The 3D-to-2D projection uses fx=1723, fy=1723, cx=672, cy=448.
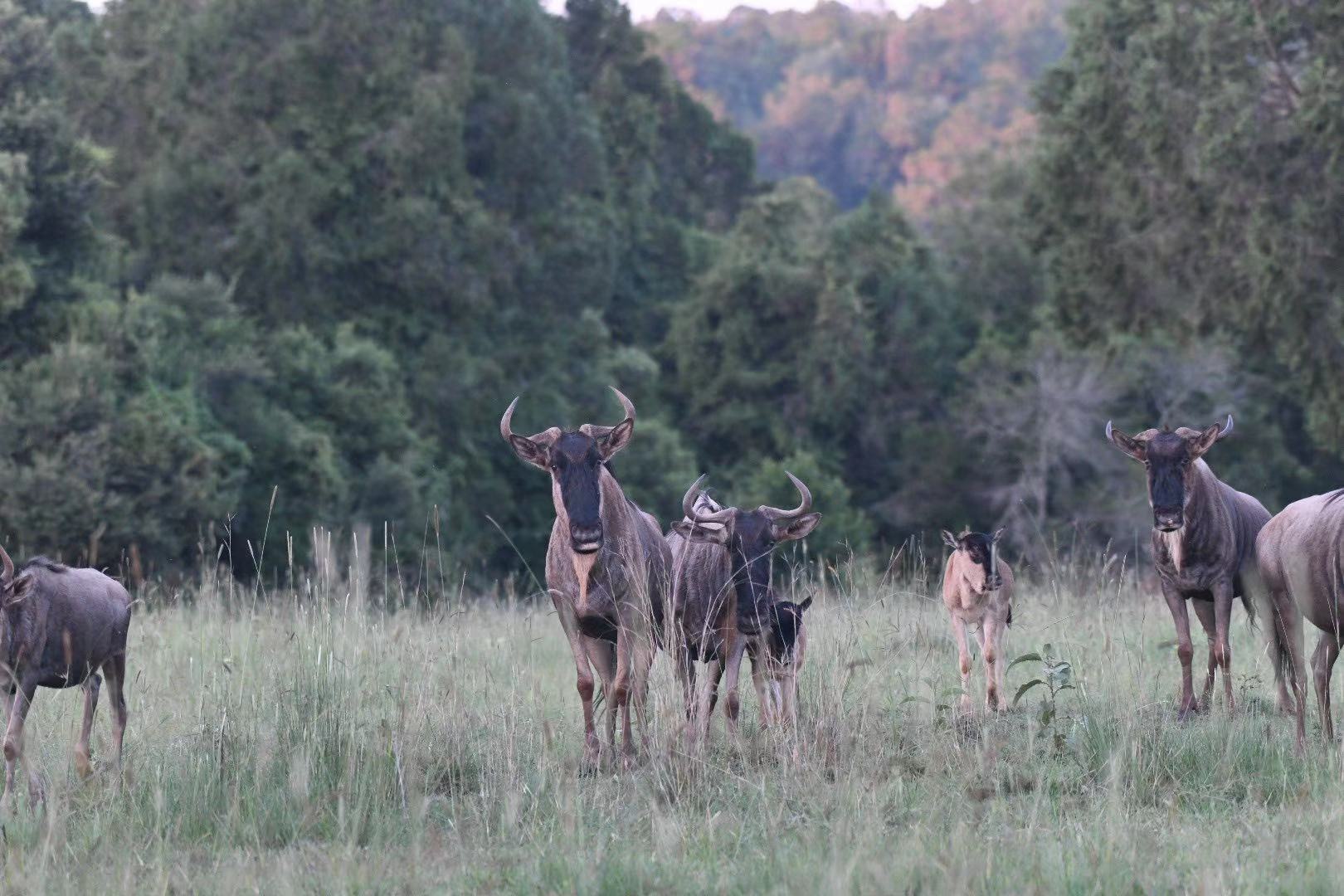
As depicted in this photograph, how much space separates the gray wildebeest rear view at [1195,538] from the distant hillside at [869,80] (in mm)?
58193

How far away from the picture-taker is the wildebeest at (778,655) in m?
8.86

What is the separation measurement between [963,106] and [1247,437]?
4949 cm

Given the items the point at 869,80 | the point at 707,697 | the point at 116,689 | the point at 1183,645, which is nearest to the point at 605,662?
the point at 707,697

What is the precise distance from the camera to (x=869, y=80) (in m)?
90.3

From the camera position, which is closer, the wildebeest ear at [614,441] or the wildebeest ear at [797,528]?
the wildebeest ear at [614,441]

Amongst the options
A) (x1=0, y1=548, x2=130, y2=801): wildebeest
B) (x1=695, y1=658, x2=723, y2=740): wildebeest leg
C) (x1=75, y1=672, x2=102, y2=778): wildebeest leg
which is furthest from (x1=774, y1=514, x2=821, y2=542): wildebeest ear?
(x1=75, y1=672, x2=102, y2=778): wildebeest leg

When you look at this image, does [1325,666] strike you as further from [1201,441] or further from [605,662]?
[605,662]

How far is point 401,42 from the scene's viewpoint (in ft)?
101

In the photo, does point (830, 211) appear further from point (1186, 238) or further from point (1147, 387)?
point (1186, 238)

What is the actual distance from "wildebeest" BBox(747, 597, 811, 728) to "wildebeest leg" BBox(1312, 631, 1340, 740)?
8.52ft

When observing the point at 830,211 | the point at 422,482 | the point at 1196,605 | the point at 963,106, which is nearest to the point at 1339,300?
the point at 1196,605

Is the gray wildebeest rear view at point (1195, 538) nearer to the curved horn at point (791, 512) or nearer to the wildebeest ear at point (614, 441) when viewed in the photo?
the curved horn at point (791, 512)

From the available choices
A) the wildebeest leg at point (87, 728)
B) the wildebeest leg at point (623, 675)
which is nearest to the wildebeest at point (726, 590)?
the wildebeest leg at point (623, 675)

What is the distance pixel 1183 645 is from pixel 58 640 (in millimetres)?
6208
